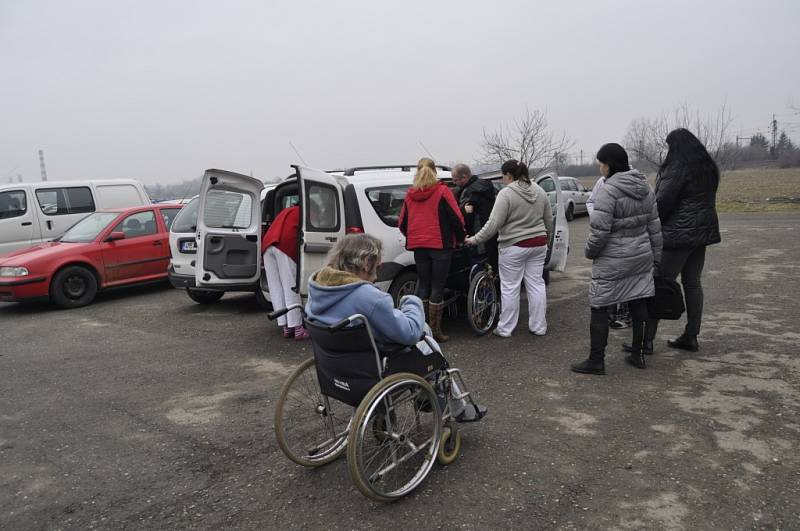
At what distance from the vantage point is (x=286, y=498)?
3154 mm

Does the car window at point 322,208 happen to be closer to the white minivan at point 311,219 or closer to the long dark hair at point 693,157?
the white minivan at point 311,219

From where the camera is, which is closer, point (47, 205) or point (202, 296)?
point (202, 296)

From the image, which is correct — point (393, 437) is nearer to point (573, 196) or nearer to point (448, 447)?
point (448, 447)

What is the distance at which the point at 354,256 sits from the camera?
3219 millimetres

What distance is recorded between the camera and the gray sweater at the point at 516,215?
581 cm

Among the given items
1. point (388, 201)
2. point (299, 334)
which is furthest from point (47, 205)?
point (388, 201)

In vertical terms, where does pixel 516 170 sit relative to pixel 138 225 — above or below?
above

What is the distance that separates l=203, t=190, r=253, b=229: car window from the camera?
7164 mm

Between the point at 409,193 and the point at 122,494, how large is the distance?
3.54m

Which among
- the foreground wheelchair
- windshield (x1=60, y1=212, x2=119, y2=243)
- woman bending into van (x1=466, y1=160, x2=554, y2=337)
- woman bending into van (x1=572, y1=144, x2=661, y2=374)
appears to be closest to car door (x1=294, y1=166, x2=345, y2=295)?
woman bending into van (x1=466, y1=160, x2=554, y2=337)

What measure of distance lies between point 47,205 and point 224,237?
6.19 meters

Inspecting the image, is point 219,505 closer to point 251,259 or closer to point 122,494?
point 122,494

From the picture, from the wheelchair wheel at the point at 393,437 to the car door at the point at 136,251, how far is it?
741 centimetres

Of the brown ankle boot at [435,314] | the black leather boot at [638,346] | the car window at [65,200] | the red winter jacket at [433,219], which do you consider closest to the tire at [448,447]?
the black leather boot at [638,346]
